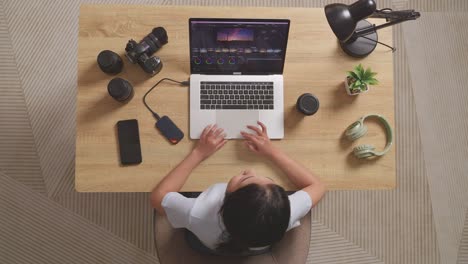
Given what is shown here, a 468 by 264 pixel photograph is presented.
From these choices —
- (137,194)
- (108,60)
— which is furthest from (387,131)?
(137,194)

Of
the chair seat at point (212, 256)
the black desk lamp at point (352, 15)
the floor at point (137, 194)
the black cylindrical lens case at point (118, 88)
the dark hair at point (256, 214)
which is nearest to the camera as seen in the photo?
the dark hair at point (256, 214)

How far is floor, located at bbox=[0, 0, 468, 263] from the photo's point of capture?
1936 mm

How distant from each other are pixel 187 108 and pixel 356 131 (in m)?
0.59

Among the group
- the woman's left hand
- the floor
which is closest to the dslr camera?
the woman's left hand

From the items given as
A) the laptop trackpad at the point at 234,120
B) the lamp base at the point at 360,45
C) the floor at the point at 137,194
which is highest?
the lamp base at the point at 360,45

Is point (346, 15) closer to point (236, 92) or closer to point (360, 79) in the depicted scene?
point (360, 79)

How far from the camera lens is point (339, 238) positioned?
1977 millimetres

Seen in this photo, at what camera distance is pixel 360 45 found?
1.37m

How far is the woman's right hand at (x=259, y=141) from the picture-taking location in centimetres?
130

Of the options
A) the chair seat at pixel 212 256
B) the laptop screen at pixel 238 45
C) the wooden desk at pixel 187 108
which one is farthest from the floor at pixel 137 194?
the laptop screen at pixel 238 45

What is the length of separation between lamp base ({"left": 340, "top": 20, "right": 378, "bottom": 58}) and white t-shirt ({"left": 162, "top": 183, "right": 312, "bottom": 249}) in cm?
55

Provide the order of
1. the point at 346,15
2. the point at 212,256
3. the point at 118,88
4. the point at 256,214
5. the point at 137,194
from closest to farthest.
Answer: the point at 256,214 → the point at 346,15 → the point at 118,88 → the point at 212,256 → the point at 137,194

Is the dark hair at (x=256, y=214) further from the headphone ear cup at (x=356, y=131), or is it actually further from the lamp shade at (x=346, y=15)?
the lamp shade at (x=346, y=15)

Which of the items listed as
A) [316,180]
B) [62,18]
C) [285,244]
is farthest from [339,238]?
[62,18]
